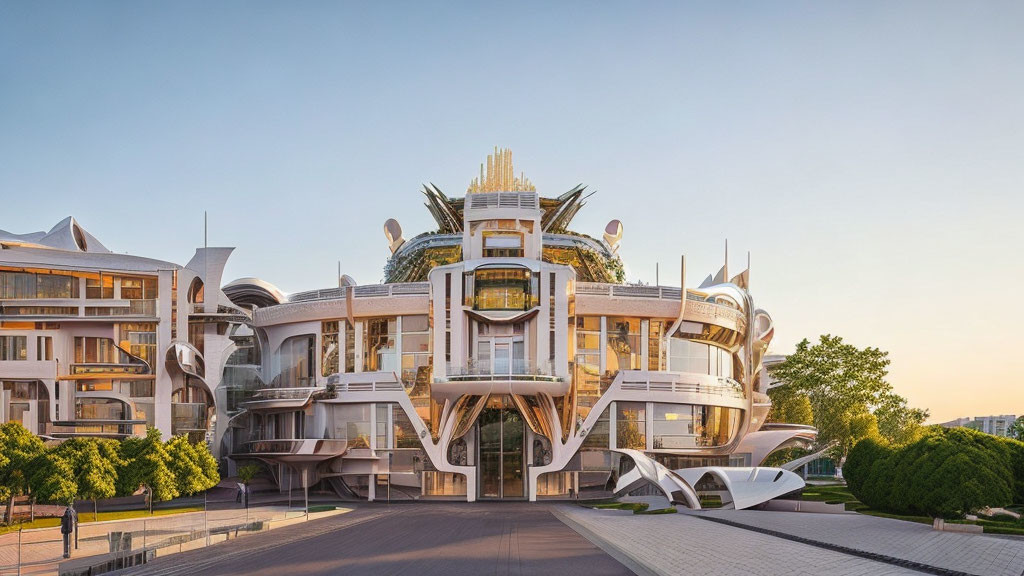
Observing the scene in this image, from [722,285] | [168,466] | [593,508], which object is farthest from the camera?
[722,285]

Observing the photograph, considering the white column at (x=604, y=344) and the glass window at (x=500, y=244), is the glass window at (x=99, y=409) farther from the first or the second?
the white column at (x=604, y=344)

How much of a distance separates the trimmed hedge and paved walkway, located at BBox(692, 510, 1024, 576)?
0.97 meters

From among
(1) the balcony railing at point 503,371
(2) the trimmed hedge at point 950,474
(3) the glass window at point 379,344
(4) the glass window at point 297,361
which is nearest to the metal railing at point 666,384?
(1) the balcony railing at point 503,371

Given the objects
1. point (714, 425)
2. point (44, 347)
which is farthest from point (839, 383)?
point (44, 347)

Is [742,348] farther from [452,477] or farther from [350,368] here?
[350,368]

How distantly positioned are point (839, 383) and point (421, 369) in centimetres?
3133

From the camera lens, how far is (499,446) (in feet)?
199

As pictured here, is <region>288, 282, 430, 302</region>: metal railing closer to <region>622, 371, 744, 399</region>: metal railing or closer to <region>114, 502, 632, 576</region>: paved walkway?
<region>622, 371, 744, 399</region>: metal railing

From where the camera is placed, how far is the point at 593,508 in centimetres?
4947

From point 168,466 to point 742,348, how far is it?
40.8m

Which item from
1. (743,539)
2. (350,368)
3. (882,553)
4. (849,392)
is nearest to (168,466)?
(350,368)

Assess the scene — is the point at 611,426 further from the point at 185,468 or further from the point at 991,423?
the point at 991,423

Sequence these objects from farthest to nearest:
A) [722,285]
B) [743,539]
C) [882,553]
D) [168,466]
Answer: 1. [722,285]
2. [168,466]
3. [743,539]
4. [882,553]

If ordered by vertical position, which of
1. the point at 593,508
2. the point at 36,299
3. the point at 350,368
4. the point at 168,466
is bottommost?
the point at 593,508
